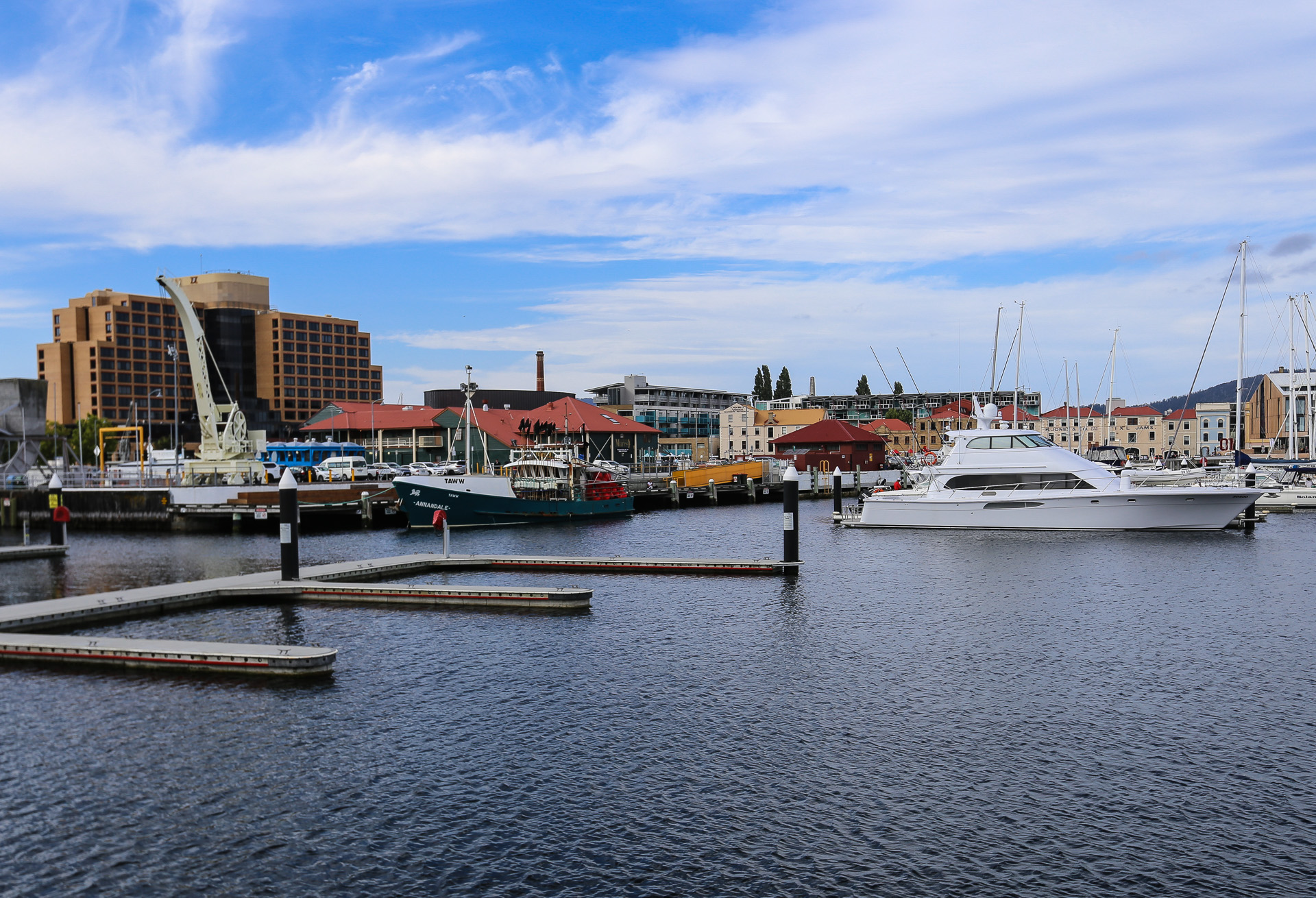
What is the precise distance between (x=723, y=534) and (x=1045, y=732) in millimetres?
37874

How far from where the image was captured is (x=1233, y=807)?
A: 13.2m

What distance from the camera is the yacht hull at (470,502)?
186ft

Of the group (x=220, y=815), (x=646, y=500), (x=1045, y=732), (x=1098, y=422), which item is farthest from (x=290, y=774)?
(x=1098, y=422)

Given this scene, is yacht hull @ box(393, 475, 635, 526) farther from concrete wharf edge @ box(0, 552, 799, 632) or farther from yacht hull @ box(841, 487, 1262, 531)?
yacht hull @ box(841, 487, 1262, 531)

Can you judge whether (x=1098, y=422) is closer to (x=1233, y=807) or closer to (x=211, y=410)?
(x=211, y=410)

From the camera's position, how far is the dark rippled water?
11.6 meters

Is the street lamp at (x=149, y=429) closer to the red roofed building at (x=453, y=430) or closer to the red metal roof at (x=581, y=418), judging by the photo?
the red roofed building at (x=453, y=430)

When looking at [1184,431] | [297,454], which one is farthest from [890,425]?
[297,454]

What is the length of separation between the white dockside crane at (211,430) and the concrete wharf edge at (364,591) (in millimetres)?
40153

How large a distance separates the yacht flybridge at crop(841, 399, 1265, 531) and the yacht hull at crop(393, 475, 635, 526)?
2199cm

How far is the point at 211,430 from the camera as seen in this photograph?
72.1 meters

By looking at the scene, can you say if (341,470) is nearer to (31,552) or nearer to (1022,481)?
(31,552)

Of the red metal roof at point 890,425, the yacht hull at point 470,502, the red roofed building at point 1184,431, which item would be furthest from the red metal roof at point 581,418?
the red roofed building at point 1184,431

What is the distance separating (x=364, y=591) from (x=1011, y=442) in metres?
34.8
